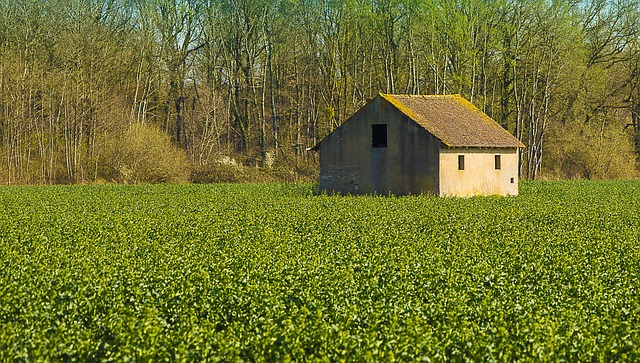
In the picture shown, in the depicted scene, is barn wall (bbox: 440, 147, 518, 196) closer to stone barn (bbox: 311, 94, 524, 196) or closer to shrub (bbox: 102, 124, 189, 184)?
stone barn (bbox: 311, 94, 524, 196)

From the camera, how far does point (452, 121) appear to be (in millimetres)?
40844

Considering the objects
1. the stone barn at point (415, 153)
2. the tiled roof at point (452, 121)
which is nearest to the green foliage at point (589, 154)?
the tiled roof at point (452, 121)

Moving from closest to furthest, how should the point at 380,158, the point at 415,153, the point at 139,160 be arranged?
1. the point at 415,153
2. the point at 380,158
3. the point at 139,160

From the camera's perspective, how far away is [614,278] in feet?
45.6

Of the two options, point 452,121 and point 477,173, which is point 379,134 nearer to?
point 452,121

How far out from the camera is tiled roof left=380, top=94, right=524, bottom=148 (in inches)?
1528

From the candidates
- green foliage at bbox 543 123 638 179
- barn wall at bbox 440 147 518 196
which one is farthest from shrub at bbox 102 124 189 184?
green foliage at bbox 543 123 638 179

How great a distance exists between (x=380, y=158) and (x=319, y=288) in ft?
88.0

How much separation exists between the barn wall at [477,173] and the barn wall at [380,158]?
2.07ft

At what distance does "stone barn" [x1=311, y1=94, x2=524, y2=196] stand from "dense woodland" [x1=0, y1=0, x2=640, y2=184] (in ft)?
53.2

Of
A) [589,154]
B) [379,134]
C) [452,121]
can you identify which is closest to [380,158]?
[379,134]

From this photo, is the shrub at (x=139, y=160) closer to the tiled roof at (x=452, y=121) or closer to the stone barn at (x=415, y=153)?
the stone barn at (x=415, y=153)

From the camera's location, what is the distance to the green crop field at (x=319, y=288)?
9367 millimetres

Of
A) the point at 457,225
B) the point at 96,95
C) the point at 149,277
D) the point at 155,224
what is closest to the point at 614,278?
the point at 149,277
